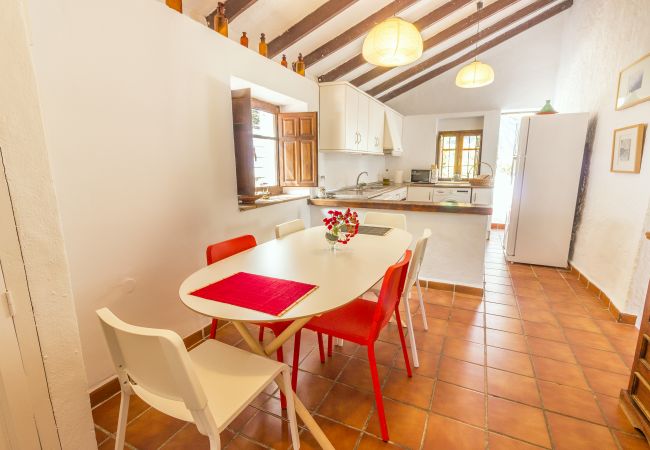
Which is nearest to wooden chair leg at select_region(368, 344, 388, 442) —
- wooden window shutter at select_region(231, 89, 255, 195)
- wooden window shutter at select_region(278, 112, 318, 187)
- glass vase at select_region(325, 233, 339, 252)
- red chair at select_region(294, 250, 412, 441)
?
red chair at select_region(294, 250, 412, 441)

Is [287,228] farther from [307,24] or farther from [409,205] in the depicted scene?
[307,24]

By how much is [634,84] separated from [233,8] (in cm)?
322

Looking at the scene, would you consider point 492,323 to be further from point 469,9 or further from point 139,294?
point 469,9

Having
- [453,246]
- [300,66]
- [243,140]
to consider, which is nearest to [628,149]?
[453,246]

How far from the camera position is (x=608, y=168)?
119 inches

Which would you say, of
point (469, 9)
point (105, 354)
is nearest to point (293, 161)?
point (105, 354)

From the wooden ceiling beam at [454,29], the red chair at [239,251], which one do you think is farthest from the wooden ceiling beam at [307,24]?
the red chair at [239,251]

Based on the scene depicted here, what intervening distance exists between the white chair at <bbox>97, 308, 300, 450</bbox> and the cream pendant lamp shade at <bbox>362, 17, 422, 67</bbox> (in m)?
1.93

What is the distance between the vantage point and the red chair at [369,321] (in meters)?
1.39

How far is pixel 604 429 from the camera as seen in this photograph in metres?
1.50

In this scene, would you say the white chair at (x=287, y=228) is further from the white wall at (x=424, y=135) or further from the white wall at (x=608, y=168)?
the white wall at (x=424, y=135)

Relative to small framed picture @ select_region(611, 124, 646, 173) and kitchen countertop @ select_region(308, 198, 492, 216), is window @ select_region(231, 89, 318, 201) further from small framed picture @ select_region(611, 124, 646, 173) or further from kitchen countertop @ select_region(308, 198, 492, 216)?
small framed picture @ select_region(611, 124, 646, 173)

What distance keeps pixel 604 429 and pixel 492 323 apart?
99cm

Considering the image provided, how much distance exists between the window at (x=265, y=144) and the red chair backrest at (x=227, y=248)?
4.63 feet
